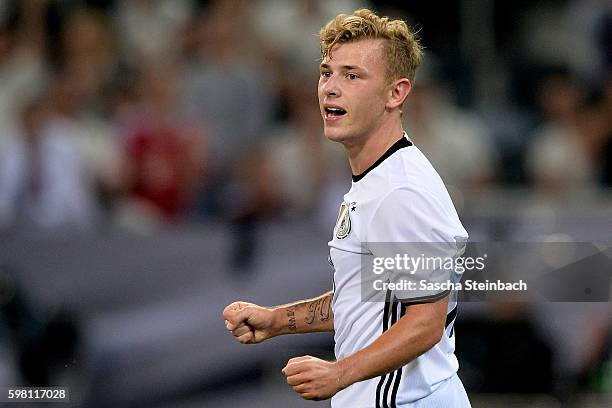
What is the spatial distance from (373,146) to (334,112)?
17 cm

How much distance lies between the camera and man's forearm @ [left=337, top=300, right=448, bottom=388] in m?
3.19

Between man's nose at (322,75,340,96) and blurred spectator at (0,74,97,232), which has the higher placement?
blurred spectator at (0,74,97,232)

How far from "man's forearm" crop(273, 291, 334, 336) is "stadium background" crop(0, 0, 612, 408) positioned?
2.60 meters

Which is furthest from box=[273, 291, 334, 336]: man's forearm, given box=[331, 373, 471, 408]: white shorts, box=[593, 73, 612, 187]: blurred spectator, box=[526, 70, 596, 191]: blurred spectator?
box=[593, 73, 612, 187]: blurred spectator

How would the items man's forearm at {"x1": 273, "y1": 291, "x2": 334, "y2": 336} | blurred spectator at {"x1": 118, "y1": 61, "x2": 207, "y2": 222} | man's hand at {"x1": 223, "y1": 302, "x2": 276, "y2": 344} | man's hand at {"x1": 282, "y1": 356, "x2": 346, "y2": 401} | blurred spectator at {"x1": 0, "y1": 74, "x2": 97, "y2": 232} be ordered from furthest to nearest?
blurred spectator at {"x1": 118, "y1": 61, "x2": 207, "y2": 222} < blurred spectator at {"x1": 0, "y1": 74, "x2": 97, "y2": 232} < man's forearm at {"x1": 273, "y1": 291, "x2": 334, "y2": 336} < man's hand at {"x1": 223, "y1": 302, "x2": 276, "y2": 344} < man's hand at {"x1": 282, "y1": 356, "x2": 346, "y2": 401}

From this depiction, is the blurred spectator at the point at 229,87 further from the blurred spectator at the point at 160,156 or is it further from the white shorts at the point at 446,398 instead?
the white shorts at the point at 446,398

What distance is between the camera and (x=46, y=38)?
8000mm

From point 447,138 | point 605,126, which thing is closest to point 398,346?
point 447,138

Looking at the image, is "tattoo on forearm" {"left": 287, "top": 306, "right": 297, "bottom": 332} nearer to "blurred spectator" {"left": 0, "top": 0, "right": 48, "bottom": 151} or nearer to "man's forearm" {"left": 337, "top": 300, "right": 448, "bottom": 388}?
"man's forearm" {"left": 337, "top": 300, "right": 448, "bottom": 388}

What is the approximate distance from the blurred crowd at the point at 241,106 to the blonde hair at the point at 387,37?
334 centimetres

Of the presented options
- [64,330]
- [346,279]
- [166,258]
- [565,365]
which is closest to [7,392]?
[64,330]

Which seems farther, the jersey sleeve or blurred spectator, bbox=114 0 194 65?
blurred spectator, bbox=114 0 194 65

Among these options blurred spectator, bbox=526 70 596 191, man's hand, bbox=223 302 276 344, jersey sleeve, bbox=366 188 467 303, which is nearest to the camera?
jersey sleeve, bbox=366 188 467 303

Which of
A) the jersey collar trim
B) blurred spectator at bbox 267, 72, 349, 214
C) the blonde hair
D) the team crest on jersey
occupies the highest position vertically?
blurred spectator at bbox 267, 72, 349, 214
